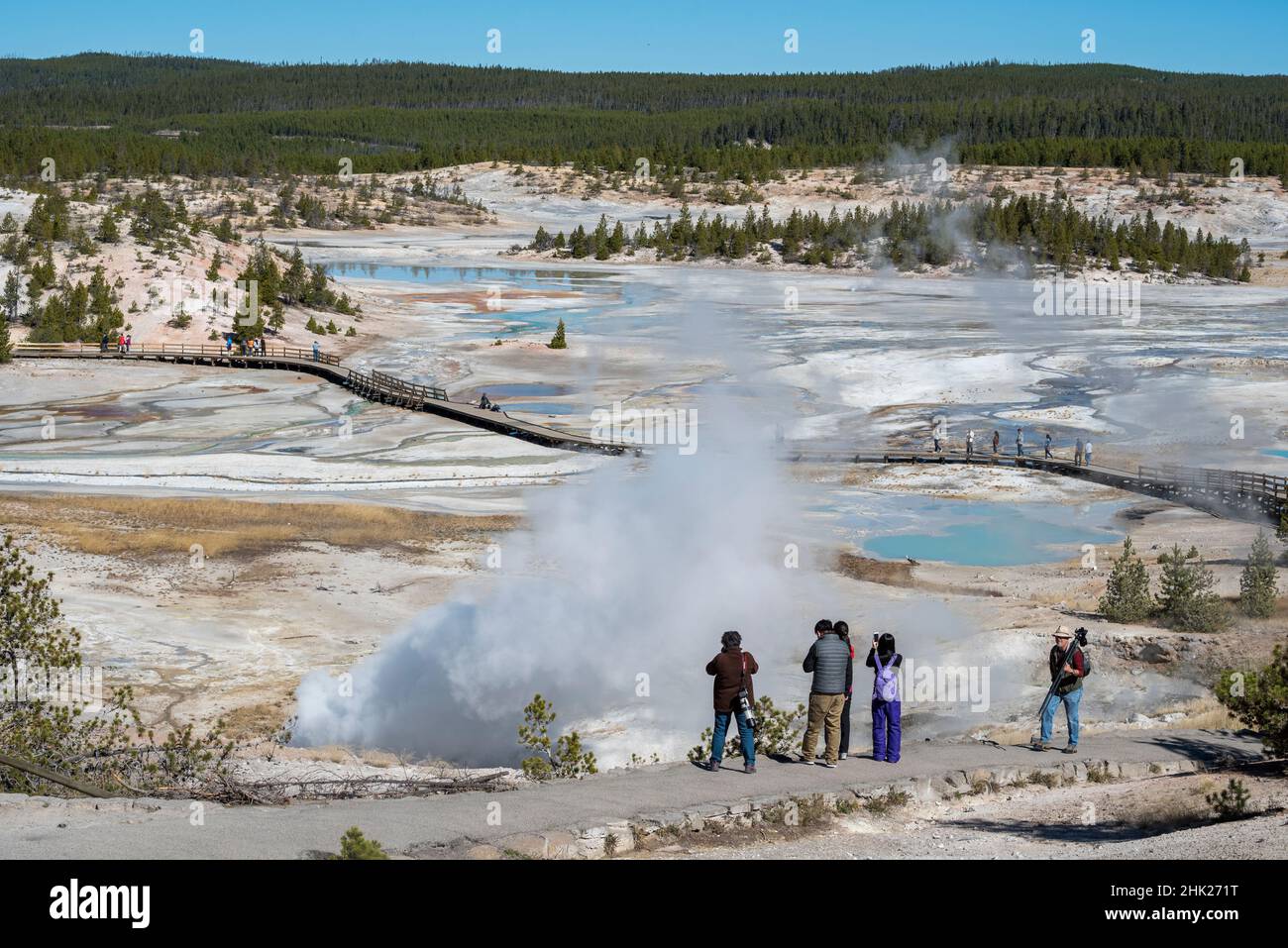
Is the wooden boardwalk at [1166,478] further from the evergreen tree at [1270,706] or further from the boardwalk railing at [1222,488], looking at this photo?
the evergreen tree at [1270,706]

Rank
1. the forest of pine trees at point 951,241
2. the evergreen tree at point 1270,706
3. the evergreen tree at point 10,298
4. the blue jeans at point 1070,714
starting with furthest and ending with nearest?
the forest of pine trees at point 951,241 < the evergreen tree at point 10,298 < the blue jeans at point 1070,714 < the evergreen tree at point 1270,706

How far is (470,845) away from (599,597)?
12429 mm

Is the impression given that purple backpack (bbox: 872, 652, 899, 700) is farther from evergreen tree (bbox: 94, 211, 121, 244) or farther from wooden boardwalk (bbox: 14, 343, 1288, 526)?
evergreen tree (bbox: 94, 211, 121, 244)

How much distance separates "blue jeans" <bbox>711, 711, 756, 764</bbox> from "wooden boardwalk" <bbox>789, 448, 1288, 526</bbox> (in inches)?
653

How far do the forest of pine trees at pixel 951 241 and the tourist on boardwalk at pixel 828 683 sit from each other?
239ft

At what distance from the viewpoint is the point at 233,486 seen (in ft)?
102

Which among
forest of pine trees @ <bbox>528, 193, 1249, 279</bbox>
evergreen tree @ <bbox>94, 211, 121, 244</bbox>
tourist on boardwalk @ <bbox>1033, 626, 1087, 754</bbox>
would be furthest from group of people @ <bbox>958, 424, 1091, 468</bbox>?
forest of pine trees @ <bbox>528, 193, 1249, 279</bbox>

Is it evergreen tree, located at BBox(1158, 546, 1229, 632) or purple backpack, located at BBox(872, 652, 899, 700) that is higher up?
purple backpack, located at BBox(872, 652, 899, 700)

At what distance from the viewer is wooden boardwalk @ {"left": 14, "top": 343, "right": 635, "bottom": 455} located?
36.2m

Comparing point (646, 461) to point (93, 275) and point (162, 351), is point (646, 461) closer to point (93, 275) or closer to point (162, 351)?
point (162, 351)

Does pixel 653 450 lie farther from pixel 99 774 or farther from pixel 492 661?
pixel 99 774

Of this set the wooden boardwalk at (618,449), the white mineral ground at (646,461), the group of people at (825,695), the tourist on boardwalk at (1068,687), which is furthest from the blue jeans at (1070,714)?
the wooden boardwalk at (618,449)

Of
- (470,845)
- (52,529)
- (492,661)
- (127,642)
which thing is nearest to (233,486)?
(52,529)

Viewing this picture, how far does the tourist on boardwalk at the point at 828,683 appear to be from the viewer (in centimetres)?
1114
